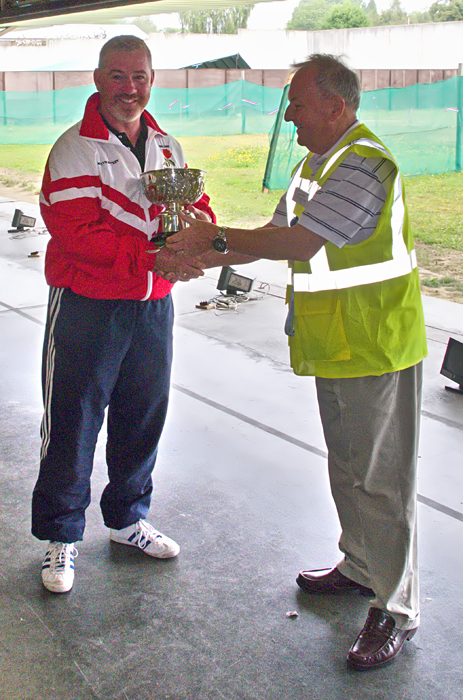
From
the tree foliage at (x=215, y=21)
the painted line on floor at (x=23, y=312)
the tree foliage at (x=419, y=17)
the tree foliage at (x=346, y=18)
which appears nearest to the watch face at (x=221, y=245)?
the painted line on floor at (x=23, y=312)

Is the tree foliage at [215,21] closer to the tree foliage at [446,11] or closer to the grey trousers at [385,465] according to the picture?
the tree foliage at [446,11]

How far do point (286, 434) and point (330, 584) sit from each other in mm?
1386

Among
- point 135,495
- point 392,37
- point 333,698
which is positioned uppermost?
point 392,37

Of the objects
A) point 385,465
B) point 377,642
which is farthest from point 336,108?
point 377,642

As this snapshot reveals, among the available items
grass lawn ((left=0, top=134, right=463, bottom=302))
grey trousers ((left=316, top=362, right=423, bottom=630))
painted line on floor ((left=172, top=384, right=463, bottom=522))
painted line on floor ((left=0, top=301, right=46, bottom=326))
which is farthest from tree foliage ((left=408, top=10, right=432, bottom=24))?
grey trousers ((left=316, top=362, right=423, bottom=630))

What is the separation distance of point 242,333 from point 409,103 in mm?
10589

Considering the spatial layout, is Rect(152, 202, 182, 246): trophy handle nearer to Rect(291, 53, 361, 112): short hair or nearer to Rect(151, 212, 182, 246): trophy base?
Rect(151, 212, 182, 246): trophy base

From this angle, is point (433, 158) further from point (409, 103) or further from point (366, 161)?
point (366, 161)

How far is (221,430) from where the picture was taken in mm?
3971

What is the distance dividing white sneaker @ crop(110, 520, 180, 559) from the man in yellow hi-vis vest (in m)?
0.80

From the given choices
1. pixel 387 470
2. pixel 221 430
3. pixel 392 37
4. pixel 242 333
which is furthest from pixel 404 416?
pixel 392 37

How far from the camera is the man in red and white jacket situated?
2355mm

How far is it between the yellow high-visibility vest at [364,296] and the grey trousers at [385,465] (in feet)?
0.25

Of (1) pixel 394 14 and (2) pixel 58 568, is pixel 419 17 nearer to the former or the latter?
(1) pixel 394 14
